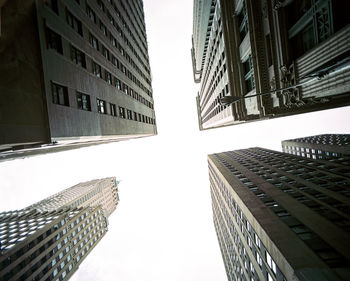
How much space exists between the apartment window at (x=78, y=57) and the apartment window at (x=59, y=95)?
166 inches

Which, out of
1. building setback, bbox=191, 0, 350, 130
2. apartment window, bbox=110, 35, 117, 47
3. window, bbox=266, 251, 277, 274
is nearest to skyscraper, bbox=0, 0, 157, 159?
apartment window, bbox=110, 35, 117, 47

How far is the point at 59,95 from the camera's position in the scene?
17.4 m

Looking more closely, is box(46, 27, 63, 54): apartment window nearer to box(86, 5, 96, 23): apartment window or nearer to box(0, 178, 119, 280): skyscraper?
box(86, 5, 96, 23): apartment window

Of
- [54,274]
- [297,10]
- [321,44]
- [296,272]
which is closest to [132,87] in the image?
[297,10]

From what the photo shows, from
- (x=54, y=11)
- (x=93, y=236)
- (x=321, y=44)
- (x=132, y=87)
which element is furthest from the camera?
(x=93, y=236)

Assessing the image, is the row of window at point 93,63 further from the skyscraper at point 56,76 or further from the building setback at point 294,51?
the building setback at point 294,51

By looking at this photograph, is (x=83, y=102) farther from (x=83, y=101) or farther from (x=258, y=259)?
(x=258, y=259)

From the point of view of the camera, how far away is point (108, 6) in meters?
32.8

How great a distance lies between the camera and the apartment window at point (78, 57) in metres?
20.8

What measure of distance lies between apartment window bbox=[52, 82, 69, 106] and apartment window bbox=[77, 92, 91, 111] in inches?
78.6

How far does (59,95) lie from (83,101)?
3.92m

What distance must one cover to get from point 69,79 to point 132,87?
23.8 m

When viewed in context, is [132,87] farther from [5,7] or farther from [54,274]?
[54,274]

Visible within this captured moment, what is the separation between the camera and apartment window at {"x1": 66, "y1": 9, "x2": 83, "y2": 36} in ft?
68.3
